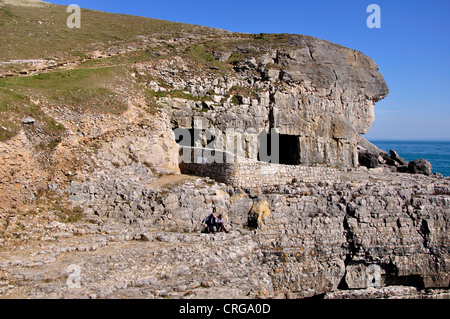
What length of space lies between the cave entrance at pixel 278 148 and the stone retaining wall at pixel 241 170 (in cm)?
441

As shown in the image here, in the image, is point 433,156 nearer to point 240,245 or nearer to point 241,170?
point 241,170

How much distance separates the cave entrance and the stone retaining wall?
4.41 metres

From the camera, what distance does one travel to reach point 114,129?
18.0 m

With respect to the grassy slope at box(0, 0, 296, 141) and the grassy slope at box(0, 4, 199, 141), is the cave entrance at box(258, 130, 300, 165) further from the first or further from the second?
the grassy slope at box(0, 4, 199, 141)

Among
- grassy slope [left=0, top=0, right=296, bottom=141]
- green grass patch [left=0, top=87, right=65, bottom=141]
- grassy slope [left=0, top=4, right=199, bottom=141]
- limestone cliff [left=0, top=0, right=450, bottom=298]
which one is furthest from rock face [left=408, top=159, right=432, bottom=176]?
green grass patch [left=0, top=87, right=65, bottom=141]

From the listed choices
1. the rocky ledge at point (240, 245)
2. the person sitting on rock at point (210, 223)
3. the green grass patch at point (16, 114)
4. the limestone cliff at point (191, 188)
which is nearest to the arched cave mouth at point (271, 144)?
the limestone cliff at point (191, 188)

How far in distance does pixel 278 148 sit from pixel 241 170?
7235 millimetres

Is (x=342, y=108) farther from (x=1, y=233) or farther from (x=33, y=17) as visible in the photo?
(x=33, y=17)

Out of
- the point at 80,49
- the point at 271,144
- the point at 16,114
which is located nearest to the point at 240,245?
the point at 271,144

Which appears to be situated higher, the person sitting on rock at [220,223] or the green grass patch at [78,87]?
the green grass patch at [78,87]

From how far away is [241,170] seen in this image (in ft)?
59.8

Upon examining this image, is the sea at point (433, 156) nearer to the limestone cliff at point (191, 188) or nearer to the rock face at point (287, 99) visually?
the rock face at point (287, 99)

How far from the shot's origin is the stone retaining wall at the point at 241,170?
59.8 feet

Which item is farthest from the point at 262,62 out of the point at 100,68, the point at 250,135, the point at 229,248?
the point at 229,248
